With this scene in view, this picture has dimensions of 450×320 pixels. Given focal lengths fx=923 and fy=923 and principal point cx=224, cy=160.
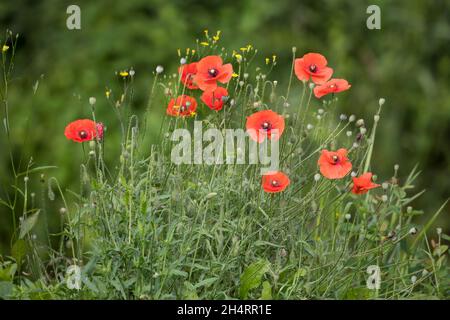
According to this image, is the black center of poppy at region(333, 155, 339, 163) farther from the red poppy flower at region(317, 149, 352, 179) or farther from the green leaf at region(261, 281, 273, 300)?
the green leaf at region(261, 281, 273, 300)

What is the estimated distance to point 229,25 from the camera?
5137 millimetres

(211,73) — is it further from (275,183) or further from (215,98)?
(275,183)

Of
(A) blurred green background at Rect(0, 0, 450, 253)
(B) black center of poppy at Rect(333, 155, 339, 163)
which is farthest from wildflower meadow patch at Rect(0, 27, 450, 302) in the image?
(A) blurred green background at Rect(0, 0, 450, 253)

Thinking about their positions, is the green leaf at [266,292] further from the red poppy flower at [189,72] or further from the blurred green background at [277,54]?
the blurred green background at [277,54]

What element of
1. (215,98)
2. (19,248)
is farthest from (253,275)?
(19,248)

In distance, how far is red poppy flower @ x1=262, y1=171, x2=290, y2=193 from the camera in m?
2.40

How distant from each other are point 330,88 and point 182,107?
1.39 ft

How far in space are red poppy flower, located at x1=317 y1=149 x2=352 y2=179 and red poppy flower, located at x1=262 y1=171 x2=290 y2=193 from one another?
11cm

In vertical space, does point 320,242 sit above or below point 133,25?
below

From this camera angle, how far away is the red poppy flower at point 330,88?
2.59m
